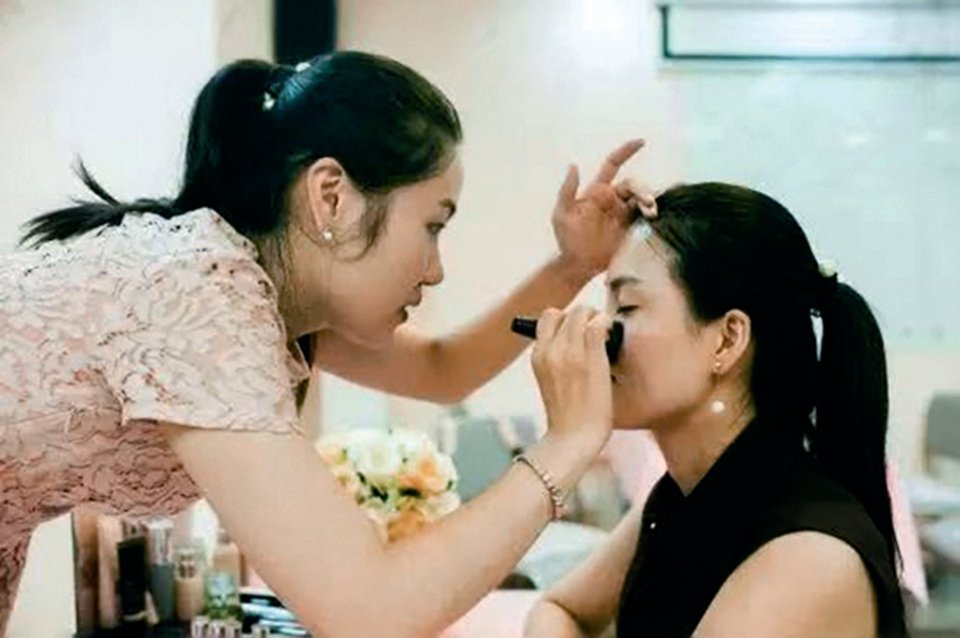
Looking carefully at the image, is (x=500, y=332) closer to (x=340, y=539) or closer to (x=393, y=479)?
(x=393, y=479)

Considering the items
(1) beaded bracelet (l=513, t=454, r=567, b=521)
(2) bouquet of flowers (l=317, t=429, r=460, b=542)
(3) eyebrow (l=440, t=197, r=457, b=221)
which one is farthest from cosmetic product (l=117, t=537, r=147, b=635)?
(1) beaded bracelet (l=513, t=454, r=567, b=521)

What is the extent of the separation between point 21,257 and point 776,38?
3398 millimetres

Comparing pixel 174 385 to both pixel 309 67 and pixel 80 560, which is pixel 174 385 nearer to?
pixel 309 67

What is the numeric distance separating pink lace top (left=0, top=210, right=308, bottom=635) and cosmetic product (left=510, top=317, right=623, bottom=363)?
28 cm

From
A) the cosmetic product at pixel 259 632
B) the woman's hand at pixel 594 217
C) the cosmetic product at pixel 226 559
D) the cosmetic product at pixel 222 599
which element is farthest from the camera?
the cosmetic product at pixel 226 559

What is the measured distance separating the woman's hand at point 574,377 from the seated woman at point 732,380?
28cm

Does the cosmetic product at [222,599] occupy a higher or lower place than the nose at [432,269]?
lower

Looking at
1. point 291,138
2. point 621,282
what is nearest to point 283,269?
point 291,138

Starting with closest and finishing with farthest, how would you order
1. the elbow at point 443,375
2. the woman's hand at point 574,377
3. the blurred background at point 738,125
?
1. the woman's hand at point 574,377
2. the elbow at point 443,375
3. the blurred background at point 738,125

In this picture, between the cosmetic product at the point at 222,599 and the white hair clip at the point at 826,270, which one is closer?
the white hair clip at the point at 826,270

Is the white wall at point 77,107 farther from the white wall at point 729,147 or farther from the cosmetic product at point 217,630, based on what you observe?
the white wall at point 729,147

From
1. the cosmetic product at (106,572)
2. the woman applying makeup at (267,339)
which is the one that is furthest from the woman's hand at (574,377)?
the cosmetic product at (106,572)

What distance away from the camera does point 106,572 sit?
2.09m

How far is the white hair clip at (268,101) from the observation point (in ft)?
4.21
